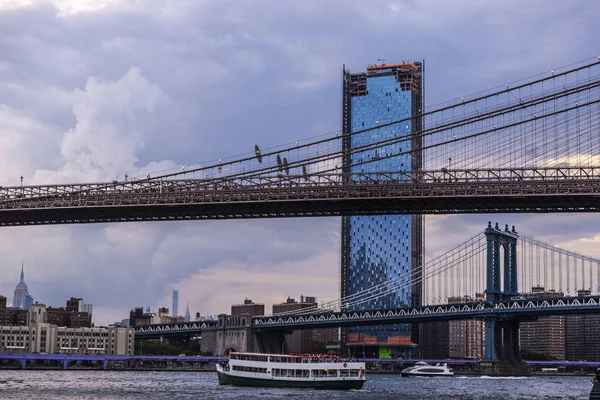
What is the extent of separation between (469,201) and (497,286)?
3286 inches

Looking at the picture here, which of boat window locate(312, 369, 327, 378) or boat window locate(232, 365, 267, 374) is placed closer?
boat window locate(312, 369, 327, 378)

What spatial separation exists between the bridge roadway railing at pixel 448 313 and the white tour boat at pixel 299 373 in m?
49.2

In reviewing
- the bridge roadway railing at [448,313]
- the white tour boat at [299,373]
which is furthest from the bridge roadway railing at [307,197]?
the bridge roadway railing at [448,313]

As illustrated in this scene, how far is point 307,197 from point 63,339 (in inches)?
5434

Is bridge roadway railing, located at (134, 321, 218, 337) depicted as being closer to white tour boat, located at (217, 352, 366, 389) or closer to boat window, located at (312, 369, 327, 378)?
white tour boat, located at (217, 352, 366, 389)

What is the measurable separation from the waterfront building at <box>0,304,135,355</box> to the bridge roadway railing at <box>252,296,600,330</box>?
3895cm

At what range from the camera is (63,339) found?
185500 mm

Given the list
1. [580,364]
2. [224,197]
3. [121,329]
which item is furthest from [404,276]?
[224,197]

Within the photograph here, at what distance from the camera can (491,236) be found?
138 metres

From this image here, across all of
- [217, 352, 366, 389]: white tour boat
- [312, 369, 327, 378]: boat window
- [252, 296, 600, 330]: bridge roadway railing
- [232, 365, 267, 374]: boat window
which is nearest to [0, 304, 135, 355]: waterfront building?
[252, 296, 600, 330]: bridge roadway railing

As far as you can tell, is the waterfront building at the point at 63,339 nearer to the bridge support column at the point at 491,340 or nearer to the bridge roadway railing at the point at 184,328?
the bridge roadway railing at the point at 184,328

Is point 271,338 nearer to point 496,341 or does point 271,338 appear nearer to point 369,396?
point 496,341

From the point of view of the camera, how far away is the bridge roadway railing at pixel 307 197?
5294 centimetres

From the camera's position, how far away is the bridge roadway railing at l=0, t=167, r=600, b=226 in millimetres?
52938
